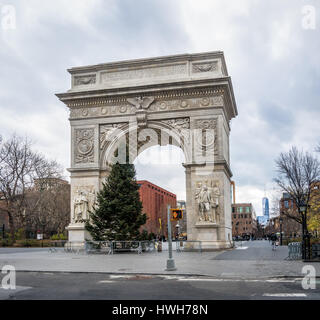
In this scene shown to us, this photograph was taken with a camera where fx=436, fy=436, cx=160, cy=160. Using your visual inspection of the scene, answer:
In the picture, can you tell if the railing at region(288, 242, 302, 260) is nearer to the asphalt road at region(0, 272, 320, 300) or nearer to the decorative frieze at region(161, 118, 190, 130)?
the asphalt road at region(0, 272, 320, 300)

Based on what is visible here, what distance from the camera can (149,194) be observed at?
11581 cm

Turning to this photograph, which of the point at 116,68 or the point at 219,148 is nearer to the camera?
the point at 219,148

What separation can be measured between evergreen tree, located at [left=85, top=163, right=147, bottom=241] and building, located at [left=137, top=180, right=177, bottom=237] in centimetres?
6714

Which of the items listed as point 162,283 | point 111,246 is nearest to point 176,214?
point 162,283

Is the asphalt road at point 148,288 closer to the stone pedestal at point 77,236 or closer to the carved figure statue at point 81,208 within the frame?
the stone pedestal at point 77,236

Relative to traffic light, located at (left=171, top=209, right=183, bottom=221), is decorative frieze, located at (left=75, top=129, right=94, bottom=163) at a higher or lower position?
A: higher

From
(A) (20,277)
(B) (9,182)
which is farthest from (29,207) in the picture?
(A) (20,277)

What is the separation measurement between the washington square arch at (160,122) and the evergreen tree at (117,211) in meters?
2.48

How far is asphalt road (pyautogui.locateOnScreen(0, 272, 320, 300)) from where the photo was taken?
35.6ft

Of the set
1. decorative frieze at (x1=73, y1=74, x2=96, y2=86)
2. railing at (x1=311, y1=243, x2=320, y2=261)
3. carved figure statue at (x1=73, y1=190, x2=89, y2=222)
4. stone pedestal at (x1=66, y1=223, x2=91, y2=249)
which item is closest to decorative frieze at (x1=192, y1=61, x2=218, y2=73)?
decorative frieze at (x1=73, y1=74, x2=96, y2=86)

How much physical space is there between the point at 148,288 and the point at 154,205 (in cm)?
10884

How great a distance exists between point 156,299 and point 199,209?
20826 mm

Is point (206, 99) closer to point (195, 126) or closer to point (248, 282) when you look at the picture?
point (195, 126)

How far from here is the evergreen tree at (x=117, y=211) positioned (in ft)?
98.7
